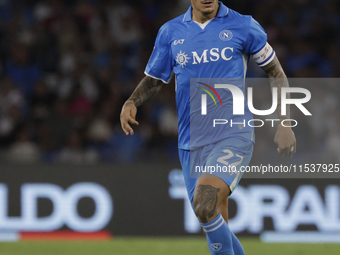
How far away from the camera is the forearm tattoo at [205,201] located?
4.36 meters

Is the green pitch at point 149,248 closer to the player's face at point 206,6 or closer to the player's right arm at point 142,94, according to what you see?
the player's right arm at point 142,94

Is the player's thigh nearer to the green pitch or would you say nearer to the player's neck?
the player's neck

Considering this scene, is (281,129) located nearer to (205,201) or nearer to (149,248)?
(205,201)

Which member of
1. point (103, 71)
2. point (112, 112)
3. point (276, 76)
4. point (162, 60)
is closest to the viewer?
point (276, 76)

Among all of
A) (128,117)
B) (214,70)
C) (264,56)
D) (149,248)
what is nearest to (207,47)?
(214,70)

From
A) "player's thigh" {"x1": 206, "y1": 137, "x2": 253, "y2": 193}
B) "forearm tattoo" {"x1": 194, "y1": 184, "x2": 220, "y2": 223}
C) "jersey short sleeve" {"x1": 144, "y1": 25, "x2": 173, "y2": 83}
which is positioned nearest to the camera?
"forearm tattoo" {"x1": 194, "y1": 184, "x2": 220, "y2": 223}

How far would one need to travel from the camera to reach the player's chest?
4.80 metres

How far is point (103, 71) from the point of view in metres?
10.7

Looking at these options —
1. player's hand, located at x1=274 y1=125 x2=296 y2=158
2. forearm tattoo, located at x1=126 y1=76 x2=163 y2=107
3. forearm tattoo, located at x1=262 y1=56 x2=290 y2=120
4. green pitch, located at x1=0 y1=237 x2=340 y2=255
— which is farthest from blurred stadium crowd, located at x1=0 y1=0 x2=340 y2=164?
player's hand, located at x1=274 y1=125 x2=296 y2=158

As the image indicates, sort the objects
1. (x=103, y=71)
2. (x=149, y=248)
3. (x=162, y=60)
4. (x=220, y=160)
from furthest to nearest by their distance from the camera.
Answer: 1. (x=103, y=71)
2. (x=149, y=248)
3. (x=162, y=60)
4. (x=220, y=160)

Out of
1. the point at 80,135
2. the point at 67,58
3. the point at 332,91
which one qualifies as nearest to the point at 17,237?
the point at 80,135

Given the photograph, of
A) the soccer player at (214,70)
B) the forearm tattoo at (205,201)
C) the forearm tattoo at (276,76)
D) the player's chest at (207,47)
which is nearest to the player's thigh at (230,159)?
the soccer player at (214,70)

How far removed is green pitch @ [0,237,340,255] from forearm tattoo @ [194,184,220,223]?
10.6 feet

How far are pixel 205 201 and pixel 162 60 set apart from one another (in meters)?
1.31
